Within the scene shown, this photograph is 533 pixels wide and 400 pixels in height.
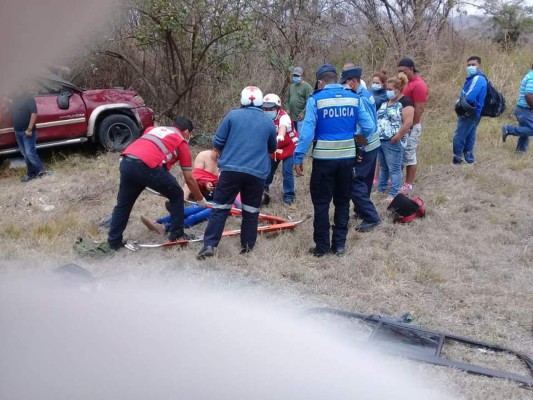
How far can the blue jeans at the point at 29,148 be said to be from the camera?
7.99 metres

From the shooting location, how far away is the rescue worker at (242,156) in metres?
5.10

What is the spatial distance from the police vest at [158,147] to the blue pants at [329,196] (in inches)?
54.1

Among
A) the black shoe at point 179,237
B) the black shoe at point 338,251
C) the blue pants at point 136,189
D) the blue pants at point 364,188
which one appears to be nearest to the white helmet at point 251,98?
the blue pants at point 136,189

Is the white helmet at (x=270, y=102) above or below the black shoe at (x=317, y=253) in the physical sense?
above

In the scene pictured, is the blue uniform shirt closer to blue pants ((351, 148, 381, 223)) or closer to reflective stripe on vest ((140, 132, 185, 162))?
blue pants ((351, 148, 381, 223))

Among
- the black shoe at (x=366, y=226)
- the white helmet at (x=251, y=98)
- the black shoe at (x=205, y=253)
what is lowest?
the black shoe at (x=205, y=253)

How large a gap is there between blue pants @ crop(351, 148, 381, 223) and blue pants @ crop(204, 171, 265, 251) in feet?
3.84

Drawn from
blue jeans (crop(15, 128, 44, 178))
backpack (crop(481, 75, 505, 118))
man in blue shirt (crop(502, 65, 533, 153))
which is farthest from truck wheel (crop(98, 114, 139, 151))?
man in blue shirt (crop(502, 65, 533, 153))

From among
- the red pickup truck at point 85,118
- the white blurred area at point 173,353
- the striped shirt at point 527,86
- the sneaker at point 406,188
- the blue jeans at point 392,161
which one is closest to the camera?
the white blurred area at point 173,353

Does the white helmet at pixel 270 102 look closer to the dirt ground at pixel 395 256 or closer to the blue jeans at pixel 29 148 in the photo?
the dirt ground at pixel 395 256

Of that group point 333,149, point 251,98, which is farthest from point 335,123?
point 251,98

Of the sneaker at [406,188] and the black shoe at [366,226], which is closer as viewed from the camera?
the black shoe at [366,226]

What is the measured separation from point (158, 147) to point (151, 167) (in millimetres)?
209

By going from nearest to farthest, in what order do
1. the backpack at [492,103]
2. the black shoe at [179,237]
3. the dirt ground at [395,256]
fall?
the dirt ground at [395,256], the black shoe at [179,237], the backpack at [492,103]
